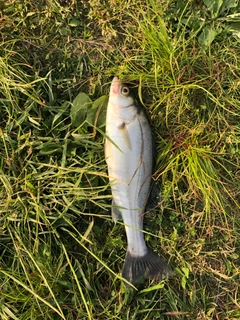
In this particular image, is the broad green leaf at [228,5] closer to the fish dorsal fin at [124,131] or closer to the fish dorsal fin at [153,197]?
the fish dorsal fin at [124,131]

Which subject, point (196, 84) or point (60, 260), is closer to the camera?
point (60, 260)

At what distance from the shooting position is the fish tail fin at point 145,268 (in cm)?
271

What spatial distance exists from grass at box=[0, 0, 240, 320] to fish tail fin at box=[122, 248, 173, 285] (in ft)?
0.25

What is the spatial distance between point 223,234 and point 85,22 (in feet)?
6.26

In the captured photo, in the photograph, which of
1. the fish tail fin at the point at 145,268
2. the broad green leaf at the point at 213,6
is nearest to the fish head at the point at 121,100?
the broad green leaf at the point at 213,6

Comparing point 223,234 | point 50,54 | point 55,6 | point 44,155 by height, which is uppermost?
point 55,6

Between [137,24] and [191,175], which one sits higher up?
[137,24]

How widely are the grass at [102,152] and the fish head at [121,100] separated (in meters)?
0.13

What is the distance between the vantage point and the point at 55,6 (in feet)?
9.09

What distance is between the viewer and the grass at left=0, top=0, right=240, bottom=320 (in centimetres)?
263

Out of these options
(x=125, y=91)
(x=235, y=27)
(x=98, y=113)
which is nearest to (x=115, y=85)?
(x=125, y=91)

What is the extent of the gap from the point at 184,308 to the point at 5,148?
1.73 metres

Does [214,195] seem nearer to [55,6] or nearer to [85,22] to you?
[85,22]

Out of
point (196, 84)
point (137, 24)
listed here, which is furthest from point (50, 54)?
point (196, 84)
